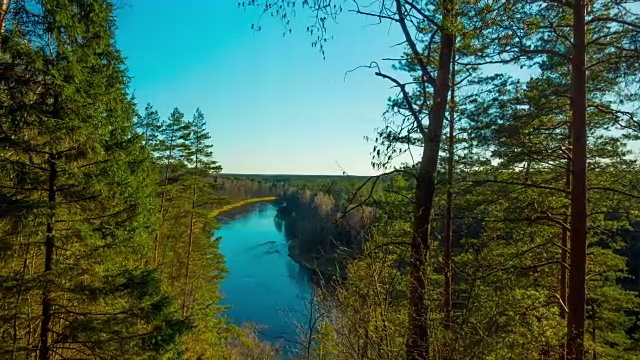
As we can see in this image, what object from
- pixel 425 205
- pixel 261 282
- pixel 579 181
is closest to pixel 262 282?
pixel 261 282

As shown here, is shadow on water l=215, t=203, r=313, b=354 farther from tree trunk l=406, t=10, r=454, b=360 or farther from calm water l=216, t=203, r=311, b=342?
tree trunk l=406, t=10, r=454, b=360

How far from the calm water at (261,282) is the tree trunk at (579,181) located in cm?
896

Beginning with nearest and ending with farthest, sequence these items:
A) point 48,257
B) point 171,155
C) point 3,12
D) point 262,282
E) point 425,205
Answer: point 425,205, point 3,12, point 48,257, point 171,155, point 262,282

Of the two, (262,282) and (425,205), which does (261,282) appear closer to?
(262,282)

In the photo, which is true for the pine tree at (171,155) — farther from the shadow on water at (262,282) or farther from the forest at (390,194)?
the forest at (390,194)

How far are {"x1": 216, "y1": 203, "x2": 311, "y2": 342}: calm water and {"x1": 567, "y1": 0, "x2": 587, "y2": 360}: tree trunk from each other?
29.4 ft

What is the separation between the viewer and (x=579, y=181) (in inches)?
165

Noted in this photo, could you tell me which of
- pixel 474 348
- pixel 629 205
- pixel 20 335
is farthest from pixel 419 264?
pixel 20 335

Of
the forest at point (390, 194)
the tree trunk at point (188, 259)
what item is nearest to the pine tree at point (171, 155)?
the tree trunk at point (188, 259)

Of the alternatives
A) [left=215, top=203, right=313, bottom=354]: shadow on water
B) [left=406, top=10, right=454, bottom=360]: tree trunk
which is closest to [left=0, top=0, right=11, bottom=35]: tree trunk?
[left=406, top=10, right=454, bottom=360]: tree trunk

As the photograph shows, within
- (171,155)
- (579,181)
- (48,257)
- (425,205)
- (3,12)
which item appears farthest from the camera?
(171,155)

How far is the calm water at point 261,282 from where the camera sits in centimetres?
A: 1963

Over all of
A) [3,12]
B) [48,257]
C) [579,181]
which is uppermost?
[3,12]

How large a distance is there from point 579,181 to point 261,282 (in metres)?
22.9
